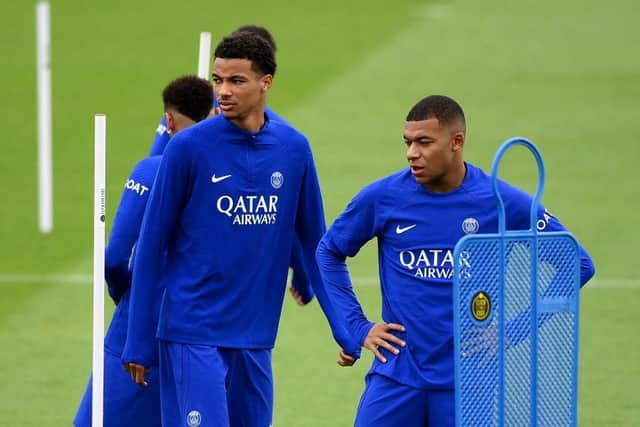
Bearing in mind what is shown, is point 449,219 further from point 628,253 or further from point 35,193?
point 35,193

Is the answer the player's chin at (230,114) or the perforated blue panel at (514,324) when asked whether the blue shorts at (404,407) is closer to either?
the perforated blue panel at (514,324)

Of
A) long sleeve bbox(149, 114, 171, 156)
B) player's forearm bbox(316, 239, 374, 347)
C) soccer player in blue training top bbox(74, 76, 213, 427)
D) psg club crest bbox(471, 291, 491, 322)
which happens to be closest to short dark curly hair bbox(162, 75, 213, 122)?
soccer player in blue training top bbox(74, 76, 213, 427)

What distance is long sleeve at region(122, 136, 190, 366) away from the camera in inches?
279

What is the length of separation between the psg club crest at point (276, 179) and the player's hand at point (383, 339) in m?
0.82

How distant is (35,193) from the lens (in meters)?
17.8

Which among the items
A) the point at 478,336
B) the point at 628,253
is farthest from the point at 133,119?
the point at 478,336

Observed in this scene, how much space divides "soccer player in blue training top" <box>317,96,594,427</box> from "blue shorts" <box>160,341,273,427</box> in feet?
1.77

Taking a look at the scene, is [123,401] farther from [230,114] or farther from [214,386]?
[230,114]

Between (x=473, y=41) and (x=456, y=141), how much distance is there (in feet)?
61.6

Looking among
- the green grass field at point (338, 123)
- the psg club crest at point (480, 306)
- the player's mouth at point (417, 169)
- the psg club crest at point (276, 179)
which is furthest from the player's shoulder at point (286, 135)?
the green grass field at point (338, 123)

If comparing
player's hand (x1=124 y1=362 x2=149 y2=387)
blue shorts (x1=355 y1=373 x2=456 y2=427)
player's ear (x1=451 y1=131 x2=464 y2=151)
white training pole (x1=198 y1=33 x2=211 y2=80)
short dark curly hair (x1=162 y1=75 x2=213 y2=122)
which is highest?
white training pole (x1=198 y1=33 x2=211 y2=80)

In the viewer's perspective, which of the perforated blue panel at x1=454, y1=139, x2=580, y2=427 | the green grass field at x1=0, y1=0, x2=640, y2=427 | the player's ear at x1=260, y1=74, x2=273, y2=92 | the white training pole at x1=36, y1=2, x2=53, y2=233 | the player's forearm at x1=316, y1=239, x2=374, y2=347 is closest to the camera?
the perforated blue panel at x1=454, y1=139, x2=580, y2=427

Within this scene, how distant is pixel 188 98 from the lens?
8.35 meters

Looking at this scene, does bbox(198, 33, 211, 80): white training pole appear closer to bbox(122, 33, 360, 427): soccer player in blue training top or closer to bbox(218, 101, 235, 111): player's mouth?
bbox(122, 33, 360, 427): soccer player in blue training top
